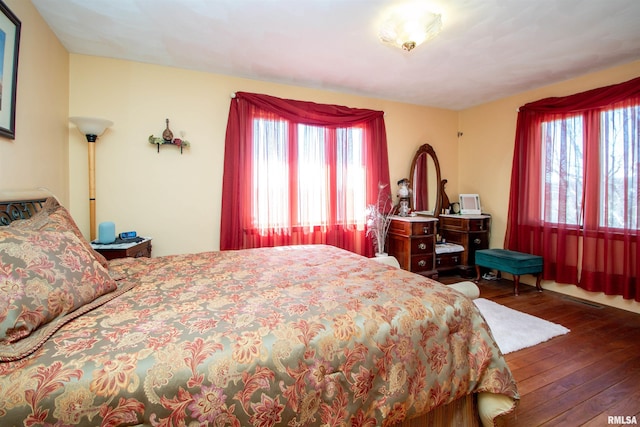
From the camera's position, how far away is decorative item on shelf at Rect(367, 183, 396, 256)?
156 inches

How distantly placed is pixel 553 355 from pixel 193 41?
3.87 meters

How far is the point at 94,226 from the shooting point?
8.86 ft

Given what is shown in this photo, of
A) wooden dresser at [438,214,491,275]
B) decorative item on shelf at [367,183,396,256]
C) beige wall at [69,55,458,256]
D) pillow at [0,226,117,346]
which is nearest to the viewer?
pillow at [0,226,117,346]

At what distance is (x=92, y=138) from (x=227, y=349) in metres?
2.73

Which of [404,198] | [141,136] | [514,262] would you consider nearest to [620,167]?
[514,262]

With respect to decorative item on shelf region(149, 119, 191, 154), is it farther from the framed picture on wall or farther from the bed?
the bed

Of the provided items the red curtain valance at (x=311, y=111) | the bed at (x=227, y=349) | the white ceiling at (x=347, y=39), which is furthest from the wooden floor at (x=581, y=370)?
the red curtain valance at (x=311, y=111)

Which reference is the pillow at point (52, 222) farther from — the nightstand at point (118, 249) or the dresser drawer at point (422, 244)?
the dresser drawer at point (422, 244)

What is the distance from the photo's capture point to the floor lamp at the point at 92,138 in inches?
99.7

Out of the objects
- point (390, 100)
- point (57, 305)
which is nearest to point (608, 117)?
point (390, 100)

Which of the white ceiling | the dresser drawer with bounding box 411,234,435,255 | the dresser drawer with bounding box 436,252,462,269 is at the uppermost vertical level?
the white ceiling

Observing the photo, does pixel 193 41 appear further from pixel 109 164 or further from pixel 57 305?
pixel 57 305

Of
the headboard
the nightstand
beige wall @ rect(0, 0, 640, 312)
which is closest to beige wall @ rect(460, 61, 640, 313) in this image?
beige wall @ rect(0, 0, 640, 312)

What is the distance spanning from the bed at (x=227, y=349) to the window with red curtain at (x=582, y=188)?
2910 mm
